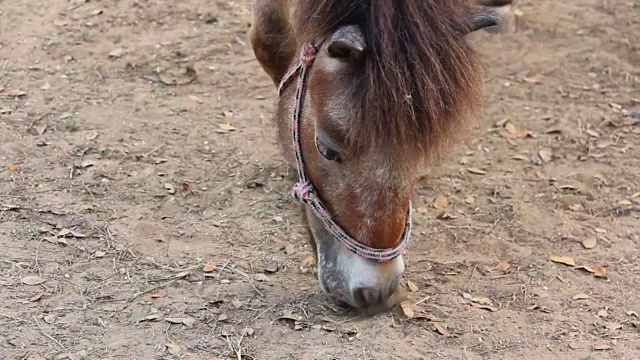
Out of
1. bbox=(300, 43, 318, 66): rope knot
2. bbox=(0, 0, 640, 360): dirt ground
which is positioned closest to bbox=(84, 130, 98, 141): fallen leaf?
bbox=(0, 0, 640, 360): dirt ground

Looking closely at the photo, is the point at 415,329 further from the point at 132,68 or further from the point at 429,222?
the point at 132,68

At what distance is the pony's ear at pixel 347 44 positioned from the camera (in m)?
2.54

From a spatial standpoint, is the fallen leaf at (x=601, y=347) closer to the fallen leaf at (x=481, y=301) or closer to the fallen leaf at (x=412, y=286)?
the fallen leaf at (x=481, y=301)

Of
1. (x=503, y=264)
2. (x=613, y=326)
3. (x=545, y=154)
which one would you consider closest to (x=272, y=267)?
(x=503, y=264)

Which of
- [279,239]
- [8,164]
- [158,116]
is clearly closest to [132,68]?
[158,116]

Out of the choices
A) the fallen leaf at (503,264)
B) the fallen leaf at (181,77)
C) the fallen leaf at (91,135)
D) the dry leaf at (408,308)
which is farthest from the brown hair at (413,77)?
the fallen leaf at (181,77)

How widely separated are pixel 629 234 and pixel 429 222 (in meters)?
0.99

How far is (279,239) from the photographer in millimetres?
3779

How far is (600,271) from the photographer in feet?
12.1

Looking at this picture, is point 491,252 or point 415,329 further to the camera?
point 491,252

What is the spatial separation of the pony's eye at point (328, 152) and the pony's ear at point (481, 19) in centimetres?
61

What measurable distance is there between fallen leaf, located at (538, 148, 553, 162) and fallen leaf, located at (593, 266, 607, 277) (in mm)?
1031

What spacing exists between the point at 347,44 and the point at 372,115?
0.79 feet

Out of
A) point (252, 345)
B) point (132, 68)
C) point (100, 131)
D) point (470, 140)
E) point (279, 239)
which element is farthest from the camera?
point (132, 68)
